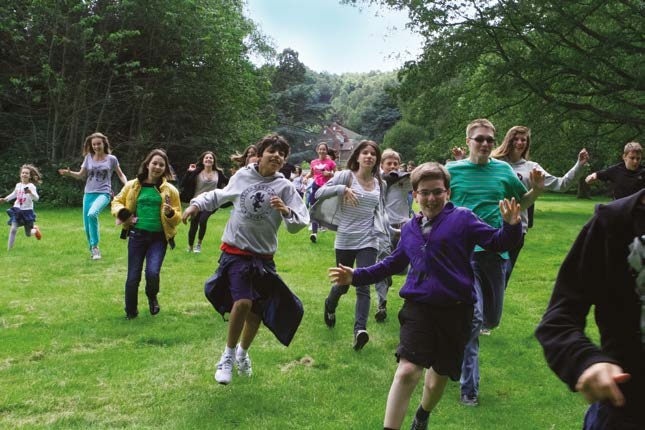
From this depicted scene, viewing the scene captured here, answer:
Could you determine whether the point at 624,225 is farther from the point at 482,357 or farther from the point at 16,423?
the point at 482,357

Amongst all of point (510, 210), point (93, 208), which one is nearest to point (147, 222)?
point (93, 208)

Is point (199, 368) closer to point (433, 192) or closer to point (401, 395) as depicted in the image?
point (401, 395)

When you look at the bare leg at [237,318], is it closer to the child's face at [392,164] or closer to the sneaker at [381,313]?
the sneaker at [381,313]

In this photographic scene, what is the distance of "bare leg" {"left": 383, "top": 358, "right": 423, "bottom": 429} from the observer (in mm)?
3836

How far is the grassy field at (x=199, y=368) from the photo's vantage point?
4688mm

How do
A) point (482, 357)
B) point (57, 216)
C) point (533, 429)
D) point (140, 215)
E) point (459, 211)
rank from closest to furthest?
point (459, 211), point (533, 429), point (482, 357), point (140, 215), point (57, 216)

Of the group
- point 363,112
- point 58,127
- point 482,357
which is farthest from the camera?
point 363,112

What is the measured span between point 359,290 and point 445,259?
2683mm

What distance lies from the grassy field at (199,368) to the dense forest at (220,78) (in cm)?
1261

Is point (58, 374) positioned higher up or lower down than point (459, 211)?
lower down

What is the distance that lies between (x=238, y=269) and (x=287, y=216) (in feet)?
2.08

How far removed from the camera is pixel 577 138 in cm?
2595

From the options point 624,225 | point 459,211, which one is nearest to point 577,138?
point 459,211

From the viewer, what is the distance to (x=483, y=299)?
5301 millimetres
